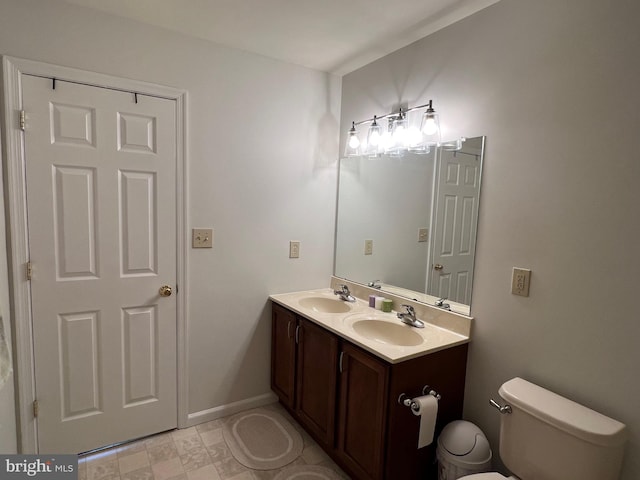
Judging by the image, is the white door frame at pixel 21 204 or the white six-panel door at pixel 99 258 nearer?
the white door frame at pixel 21 204

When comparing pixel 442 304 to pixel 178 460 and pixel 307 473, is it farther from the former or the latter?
pixel 178 460

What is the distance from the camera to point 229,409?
2.35 meters

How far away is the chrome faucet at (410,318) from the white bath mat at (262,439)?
3.27 feet

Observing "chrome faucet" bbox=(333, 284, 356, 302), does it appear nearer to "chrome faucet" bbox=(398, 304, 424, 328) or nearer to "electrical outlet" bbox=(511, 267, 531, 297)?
"chrome faucet" bbox=(398, 304, 424, 328)

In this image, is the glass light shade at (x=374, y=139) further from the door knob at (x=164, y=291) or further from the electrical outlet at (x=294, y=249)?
the door knob at (x=164, y=291)

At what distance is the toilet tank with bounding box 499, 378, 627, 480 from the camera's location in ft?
3.85

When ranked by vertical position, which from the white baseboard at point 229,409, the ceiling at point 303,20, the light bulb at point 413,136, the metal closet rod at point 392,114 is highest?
the ceiling at point 303,20

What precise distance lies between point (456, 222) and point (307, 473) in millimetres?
1578

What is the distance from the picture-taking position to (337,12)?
1.73 m

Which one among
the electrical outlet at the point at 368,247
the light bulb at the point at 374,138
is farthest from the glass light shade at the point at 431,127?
the electrical outlet at the point at 368,247

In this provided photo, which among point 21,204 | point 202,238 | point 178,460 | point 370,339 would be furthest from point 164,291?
point 370,339

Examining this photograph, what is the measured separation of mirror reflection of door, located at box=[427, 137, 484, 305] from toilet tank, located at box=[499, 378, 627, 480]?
0.54m

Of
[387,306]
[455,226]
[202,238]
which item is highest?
[455,226]

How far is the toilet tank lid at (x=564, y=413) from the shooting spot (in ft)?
3.85
